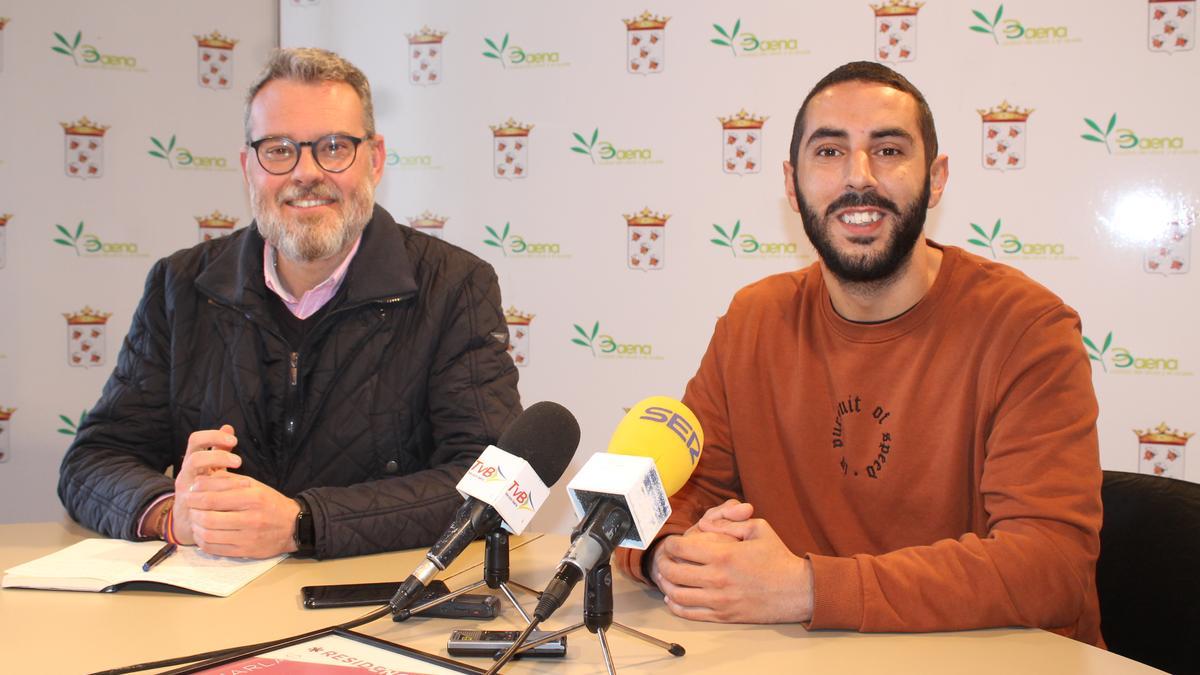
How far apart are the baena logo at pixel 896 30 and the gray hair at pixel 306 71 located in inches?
73.1

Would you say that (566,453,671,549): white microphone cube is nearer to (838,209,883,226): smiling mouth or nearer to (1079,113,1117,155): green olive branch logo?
(838,209,883,226): smiling mouth

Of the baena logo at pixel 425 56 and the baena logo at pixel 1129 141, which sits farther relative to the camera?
the baena logo at pixel 425 56

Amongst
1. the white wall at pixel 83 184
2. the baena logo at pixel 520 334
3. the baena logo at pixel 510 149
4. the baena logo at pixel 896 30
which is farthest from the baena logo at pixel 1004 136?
the white wall at pixel 83 184

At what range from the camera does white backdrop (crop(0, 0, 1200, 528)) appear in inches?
126

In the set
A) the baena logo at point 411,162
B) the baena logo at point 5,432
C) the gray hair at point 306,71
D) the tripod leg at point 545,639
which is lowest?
the baena logo at point 5,432

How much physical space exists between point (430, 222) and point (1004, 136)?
2125 mm

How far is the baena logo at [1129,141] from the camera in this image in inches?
124

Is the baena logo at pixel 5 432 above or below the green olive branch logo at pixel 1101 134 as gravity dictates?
below

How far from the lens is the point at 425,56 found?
3848 mm

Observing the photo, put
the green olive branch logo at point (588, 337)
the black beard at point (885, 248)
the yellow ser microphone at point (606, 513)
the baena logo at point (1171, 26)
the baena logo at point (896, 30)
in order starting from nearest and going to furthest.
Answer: the yellow ser microphone at point (606, 513) → the black beard at point (885, 248) → the baena logo at point (1171, 26) → the baena logo at point (896, 30) → the green olive branch logo at point (588, 337)

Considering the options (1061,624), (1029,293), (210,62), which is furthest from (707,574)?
(210,62)

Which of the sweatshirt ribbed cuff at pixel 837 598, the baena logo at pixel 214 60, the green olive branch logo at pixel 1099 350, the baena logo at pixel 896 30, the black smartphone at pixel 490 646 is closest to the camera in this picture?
the black smartphone at pixel 490 646

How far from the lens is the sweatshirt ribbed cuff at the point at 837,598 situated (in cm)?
150

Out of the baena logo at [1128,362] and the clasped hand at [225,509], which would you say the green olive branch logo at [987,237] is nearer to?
the baena logo at [1128,362]
